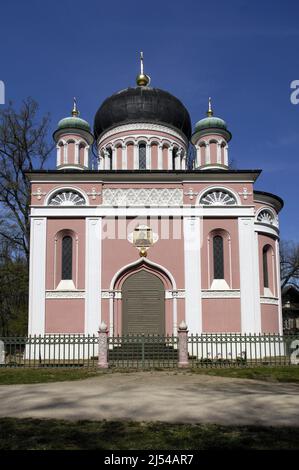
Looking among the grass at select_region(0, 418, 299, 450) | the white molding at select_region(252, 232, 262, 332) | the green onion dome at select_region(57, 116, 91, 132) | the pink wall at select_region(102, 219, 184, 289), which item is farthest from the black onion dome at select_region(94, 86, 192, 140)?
the grass at select_region(0, 418, 299, 450)

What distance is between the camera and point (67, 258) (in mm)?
19141

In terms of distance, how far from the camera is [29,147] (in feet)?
82.2

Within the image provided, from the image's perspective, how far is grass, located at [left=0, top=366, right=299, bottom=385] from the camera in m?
12.0

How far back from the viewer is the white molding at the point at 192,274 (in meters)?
18.2

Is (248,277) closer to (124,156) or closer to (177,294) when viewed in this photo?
(177,294)

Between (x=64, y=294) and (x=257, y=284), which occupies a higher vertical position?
(x=257, y=284)

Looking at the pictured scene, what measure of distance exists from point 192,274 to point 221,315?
1920 mm

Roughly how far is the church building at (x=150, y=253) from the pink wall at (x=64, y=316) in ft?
0.13

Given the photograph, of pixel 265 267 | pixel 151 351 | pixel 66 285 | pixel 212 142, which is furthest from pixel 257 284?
pixel 66 285

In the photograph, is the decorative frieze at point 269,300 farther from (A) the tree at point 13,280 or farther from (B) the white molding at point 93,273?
(A) the tree at point 13,280

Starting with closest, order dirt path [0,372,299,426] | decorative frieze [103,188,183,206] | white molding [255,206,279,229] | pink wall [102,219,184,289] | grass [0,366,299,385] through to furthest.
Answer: dirt path [0,372,299,426]
grass [0,366,299,385]
pink wall [102,219,184,289]
decorative frieze [103,188,183,206]
white molding [255,206,279,229]

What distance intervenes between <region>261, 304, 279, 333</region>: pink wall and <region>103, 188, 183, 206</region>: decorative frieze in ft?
17.9

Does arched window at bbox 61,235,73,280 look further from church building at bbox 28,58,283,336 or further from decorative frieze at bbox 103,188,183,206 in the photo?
decorative frieze at bbox 103,188,183,206
